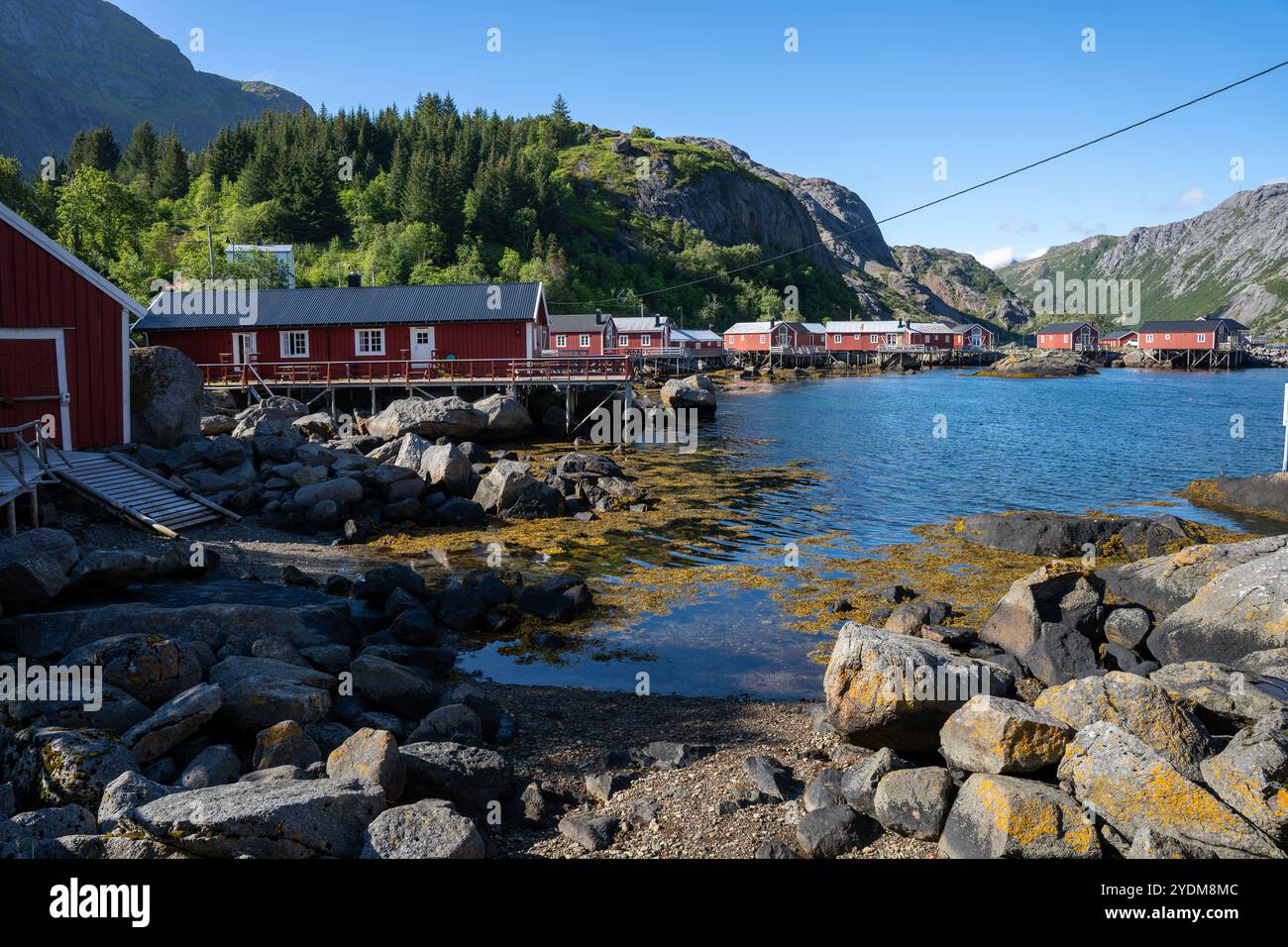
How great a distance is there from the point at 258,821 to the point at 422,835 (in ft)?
3.68

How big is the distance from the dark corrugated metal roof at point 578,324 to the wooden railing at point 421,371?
3253cm

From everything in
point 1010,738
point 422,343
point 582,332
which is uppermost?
point 582,332

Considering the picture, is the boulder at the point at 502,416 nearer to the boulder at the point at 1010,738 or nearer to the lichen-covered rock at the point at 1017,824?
the boulder at the point at 1010,738

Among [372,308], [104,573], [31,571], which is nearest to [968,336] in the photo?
[372,308]

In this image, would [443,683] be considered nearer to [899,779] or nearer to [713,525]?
[899,779]

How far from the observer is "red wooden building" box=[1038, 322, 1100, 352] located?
133750 mm

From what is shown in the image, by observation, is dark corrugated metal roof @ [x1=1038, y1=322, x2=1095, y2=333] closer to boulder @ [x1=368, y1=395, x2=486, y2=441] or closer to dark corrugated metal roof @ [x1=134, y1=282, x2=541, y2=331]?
dark corrugated metal roof @ [x1=134, y1=282, x2=541, y2=331]

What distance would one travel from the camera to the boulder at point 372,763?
7.33 metres

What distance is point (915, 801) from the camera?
7.36m

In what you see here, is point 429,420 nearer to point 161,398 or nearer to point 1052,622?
point 161,398

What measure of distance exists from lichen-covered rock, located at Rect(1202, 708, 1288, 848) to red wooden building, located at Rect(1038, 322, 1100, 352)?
5556 inches

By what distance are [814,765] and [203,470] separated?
754 inches

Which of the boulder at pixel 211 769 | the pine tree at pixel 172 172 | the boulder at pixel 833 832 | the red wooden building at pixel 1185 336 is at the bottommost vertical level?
the boulder at pixel 833 832

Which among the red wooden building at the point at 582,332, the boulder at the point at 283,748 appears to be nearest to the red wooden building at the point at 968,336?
the red wooden building at the point at 582,332
